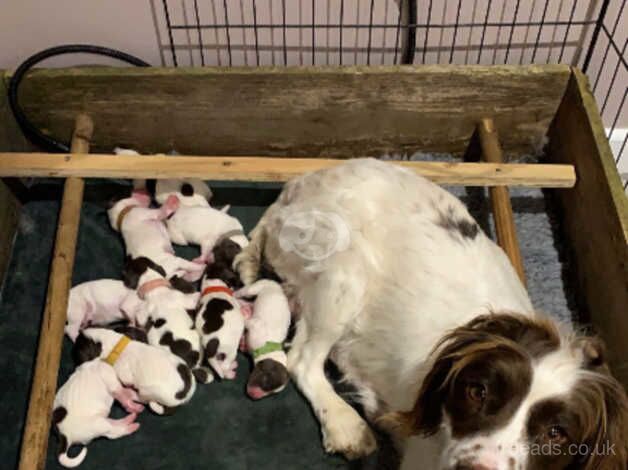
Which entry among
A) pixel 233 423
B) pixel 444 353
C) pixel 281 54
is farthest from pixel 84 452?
pixel 281 54

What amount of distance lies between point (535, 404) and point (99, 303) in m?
1.53

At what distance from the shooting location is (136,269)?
8.22 ft

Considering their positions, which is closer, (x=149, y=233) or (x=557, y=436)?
(x=557, y=436)

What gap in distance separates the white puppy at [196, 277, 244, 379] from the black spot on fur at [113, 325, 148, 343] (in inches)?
7.2

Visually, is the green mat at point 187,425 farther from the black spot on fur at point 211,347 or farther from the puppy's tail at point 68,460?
the black spot on fur at point 211,347

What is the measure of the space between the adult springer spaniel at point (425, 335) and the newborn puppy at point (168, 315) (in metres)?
0.26

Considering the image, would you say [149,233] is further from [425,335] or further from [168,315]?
[425,335]

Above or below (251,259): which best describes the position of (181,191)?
above

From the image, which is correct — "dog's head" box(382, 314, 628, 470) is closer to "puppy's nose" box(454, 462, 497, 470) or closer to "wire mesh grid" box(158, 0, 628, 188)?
"puppy's nose" box(454, 462, 497, 470)

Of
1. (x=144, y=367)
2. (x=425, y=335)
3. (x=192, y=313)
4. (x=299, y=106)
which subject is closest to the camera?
(x=425, y=335)

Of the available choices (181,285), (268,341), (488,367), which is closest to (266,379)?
(268,341)

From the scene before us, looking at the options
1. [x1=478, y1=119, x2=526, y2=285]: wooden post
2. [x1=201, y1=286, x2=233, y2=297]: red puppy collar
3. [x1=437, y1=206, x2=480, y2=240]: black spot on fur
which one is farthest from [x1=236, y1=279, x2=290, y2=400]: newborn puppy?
[x1=478, y1=119, x2=526, y2=285]: wooden post

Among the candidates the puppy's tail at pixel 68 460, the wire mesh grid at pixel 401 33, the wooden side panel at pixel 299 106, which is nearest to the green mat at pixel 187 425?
the puppy's tail at pixel 68 460
